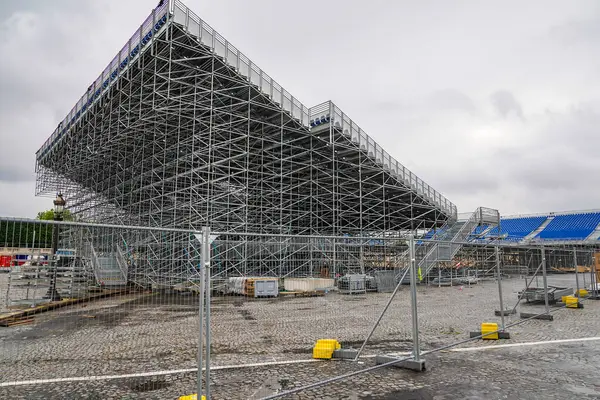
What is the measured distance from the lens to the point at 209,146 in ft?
68.9

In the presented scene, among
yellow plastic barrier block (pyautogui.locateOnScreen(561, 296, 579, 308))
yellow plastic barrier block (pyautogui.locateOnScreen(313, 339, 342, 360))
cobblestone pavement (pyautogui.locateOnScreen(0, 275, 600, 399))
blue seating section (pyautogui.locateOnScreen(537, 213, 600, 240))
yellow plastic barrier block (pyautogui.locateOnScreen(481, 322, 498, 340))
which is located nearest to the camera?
cobblestone pavement (pyautogui.locateOnScreen(0, 275, 600, 399))

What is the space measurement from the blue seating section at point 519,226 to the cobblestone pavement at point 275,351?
42482mm

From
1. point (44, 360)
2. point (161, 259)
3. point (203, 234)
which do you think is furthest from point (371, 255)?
point (44, 360)

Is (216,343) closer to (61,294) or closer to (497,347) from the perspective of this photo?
(61,294)

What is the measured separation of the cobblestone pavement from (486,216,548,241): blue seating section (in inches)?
1673

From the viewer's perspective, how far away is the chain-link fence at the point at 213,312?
590 cm

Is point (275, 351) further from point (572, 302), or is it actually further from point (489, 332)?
point (572, 302)

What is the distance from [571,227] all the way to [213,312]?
1958 inches

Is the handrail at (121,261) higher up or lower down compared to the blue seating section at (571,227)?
lower down

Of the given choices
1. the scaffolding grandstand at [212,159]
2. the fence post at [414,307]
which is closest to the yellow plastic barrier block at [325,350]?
the fence post at [414,307]

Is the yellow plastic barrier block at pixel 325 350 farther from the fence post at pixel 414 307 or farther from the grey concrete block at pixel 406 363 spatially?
the fence post at pixel 414 307

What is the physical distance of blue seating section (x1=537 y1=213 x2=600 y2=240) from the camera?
44.7 metres

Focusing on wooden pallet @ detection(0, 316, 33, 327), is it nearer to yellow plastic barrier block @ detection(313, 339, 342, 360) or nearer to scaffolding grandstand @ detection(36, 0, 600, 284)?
scaffolding grandstand @ detection(36, 0, 600, 284)

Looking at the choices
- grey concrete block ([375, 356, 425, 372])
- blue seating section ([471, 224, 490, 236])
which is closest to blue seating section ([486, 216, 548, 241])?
blue seating section ([471, 224, 490, 236])
